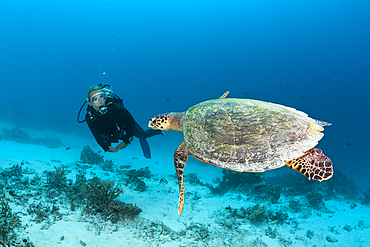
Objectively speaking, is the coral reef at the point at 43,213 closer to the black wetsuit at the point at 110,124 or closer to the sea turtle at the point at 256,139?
the black wetsuit at the point at 110,124

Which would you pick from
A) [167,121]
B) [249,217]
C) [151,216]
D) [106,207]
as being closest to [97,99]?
[167,121]

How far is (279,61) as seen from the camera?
78000 millimetres

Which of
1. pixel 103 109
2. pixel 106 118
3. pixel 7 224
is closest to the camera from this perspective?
pixel 7 224

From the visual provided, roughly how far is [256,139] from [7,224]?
3813 millimetres

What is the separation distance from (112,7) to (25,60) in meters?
63.1

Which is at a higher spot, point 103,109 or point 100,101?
point 100,101

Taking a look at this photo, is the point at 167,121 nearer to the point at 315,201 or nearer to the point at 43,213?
the point at 43,213

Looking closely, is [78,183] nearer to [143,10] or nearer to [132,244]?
[132,244]

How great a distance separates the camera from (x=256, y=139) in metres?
2.44

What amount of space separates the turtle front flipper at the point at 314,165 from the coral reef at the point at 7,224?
3969 mm

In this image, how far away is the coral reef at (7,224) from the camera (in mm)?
2221

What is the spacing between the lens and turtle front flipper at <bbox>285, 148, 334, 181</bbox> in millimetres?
2166

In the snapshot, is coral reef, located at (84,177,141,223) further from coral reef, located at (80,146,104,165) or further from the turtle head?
coral reef, located at (80,146,104,165)

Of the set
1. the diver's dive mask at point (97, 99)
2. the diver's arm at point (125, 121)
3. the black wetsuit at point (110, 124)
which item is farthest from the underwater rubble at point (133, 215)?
the diver's dive mask at point (97, 99)
